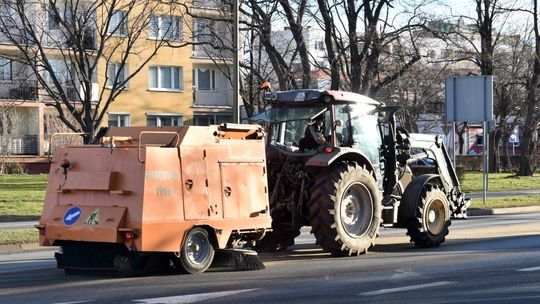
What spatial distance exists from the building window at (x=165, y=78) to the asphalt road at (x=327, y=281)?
113 ft

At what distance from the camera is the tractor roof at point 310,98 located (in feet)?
43.5

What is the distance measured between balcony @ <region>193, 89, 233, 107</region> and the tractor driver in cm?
3764

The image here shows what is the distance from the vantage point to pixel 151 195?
1059 cm

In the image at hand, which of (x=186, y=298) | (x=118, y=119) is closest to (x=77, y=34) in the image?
(x=186, y=298)

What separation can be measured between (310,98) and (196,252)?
136 inches

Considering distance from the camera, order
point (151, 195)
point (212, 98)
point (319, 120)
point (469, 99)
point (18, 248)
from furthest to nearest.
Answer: point (212, 98) → point (469, 99) → point (18, 248) → point (319, 120) → point (151, 195)

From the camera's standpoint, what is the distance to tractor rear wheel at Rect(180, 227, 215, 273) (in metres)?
11.1

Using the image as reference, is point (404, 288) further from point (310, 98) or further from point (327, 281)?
point (310, 98)

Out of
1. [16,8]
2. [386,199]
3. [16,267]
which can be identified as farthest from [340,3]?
[16,267]

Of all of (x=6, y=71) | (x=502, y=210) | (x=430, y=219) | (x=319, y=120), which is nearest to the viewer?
(x=319, y=120)

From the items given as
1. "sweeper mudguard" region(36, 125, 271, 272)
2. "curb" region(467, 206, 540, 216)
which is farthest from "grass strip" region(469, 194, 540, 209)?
"sweeper mudguard" region(36, 125, 271, 272)

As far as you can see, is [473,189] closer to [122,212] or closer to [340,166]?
[340,166]

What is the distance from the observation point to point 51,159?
11844 mm

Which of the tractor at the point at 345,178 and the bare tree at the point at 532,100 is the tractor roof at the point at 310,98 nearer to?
the tractor at the point at 345,178
